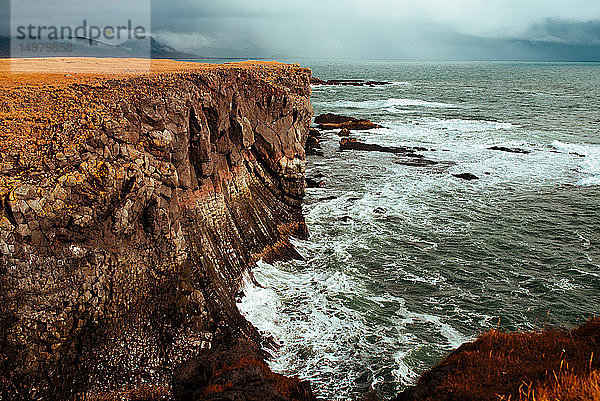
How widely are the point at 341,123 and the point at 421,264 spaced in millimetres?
42064

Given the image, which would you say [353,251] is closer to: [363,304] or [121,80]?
[363,304]

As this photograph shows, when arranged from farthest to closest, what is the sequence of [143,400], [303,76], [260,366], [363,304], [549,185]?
[549,185] → [303,76] → [363,304] → [143,400] → [260,366]

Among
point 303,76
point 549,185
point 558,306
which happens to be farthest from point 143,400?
point 549,185

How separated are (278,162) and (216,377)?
16.0m

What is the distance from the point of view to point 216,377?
997 cm

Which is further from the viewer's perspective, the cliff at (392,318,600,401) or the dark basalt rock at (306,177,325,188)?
the dark basalt rock at (306,177,325,188)

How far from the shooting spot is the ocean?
1589 centimetres

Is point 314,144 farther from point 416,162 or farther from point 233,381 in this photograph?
point 233,381

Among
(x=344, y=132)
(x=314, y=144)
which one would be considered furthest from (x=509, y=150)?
(x=314, y=144)

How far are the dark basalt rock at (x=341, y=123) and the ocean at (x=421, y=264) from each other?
1447 cm

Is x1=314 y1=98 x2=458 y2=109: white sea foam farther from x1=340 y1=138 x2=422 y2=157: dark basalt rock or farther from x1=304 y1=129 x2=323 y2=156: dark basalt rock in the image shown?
x1=340 y1=138 x2=422 y2=157: dark basalt rock

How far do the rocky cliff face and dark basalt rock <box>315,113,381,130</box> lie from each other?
4233cm

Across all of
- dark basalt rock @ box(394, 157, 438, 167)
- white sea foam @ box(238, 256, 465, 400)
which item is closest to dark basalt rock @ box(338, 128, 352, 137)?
dark basalt rock @ box(394, 157, 438, 167)

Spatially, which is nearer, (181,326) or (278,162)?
(181,326)
